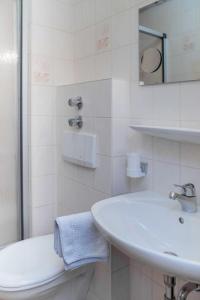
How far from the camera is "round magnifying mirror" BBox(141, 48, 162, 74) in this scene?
1263mm

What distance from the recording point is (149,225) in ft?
3.59

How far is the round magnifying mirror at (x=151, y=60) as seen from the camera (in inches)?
49.7

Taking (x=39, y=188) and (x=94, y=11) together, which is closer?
(x=94, y=11)

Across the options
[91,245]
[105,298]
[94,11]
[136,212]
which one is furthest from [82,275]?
[94,11]

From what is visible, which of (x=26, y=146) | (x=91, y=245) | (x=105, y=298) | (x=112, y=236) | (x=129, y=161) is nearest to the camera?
(x=112, y=236)

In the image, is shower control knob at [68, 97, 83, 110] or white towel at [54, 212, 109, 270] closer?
white towel at [54, 212, 109, 270]

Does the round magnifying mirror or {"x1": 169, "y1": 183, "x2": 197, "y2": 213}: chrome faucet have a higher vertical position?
the round magnifying mirror

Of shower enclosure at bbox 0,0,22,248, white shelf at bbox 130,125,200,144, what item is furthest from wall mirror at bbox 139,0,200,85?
shower enclosure at bbox 0,0,22,248

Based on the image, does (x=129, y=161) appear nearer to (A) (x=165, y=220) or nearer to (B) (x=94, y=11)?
(A) (x=165, y=220)

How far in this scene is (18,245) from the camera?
1.47 metres

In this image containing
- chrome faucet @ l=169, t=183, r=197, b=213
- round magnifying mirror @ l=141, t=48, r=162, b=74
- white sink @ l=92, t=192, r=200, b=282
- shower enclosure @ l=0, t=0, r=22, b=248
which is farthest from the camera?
shower enclosure @ l=0, t=0, r=22, b=248

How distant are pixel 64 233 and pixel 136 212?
1.02 feet

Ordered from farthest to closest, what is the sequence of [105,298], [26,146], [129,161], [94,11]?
[26,146], [94,11], [105,298], [129,161]

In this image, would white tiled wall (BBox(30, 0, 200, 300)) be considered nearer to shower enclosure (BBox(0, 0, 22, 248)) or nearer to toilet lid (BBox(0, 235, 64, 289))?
shower enclosure (BBox(0, 0, 22, 248))
